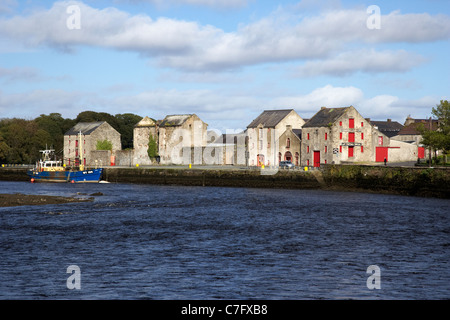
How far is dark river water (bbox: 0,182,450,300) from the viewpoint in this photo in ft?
51.5

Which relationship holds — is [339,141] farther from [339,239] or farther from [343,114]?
[339,239]

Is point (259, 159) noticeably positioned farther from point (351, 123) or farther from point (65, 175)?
point (65, 175)

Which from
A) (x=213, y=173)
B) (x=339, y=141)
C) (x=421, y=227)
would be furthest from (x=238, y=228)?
(x=339, y=141)

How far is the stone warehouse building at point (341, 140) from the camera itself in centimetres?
6700

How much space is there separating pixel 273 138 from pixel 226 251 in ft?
183

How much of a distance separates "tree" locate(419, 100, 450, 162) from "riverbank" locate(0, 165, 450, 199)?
26.5 ft

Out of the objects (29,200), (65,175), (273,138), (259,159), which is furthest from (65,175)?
(29,200)

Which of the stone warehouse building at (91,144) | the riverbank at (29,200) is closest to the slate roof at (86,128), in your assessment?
the stone warehouse building at (91,144)

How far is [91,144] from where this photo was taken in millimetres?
90250

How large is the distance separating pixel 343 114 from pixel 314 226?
40526mm

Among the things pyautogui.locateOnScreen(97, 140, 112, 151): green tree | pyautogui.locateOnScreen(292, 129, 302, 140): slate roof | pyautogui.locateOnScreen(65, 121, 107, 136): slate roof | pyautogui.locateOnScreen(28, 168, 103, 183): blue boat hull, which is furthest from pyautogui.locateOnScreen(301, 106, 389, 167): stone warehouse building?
pyautogui.locateOnScreen(65, 121, 107, 136): slate roof

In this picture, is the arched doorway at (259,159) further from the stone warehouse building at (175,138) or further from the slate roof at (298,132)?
the stone warehouse building at (175,138)
